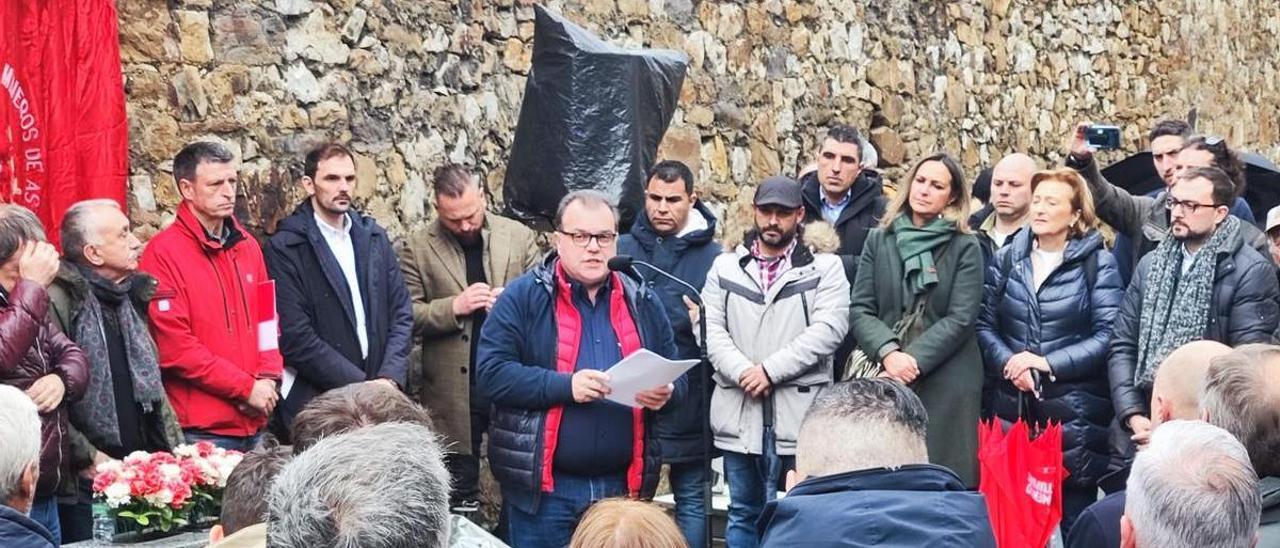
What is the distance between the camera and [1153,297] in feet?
20.1

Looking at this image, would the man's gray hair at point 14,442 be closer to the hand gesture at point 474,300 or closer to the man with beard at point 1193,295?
the hand gesture at point 474,300

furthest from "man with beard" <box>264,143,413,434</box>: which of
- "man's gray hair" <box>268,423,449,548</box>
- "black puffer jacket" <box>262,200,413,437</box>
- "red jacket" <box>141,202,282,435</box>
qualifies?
"man's gray hair" <box>268,423,449,548</box>

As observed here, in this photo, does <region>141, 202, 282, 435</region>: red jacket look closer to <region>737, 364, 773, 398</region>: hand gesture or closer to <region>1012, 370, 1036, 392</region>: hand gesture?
<region>737, 364, 773, 398</region>: hand gesture

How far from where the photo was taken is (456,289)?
687cm

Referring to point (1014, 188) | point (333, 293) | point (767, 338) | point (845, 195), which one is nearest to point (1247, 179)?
point (1014, 188)

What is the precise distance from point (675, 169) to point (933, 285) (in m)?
1.12

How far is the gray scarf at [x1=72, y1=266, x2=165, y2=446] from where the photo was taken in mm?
5398

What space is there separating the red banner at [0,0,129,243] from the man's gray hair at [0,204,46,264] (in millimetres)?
671

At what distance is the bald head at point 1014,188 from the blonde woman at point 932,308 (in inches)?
22.2

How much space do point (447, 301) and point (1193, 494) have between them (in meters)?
4.06

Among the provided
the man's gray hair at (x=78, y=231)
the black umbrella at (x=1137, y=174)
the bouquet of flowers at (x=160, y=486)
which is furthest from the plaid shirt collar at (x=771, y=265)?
the black umbrella at (x=1137, y=174)

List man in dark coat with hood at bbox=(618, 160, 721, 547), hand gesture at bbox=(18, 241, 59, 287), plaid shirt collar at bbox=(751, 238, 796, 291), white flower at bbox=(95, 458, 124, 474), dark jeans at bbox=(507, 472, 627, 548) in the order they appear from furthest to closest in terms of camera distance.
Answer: man in dark coat with hood at bbox=(618, 160, 721, 547), plaid shirt collar at bbox=(751, 238, 796, 291), dark jeans at bbox=(507, 472, 627, 548), hand gesture at bbox=(18, 241, 59, 287), white flower at bbox=(95, 458, 124, 474)

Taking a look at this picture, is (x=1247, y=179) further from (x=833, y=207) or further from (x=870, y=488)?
(x=870, y=488)

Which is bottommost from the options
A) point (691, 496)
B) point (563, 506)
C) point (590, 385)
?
point (691, 496)
